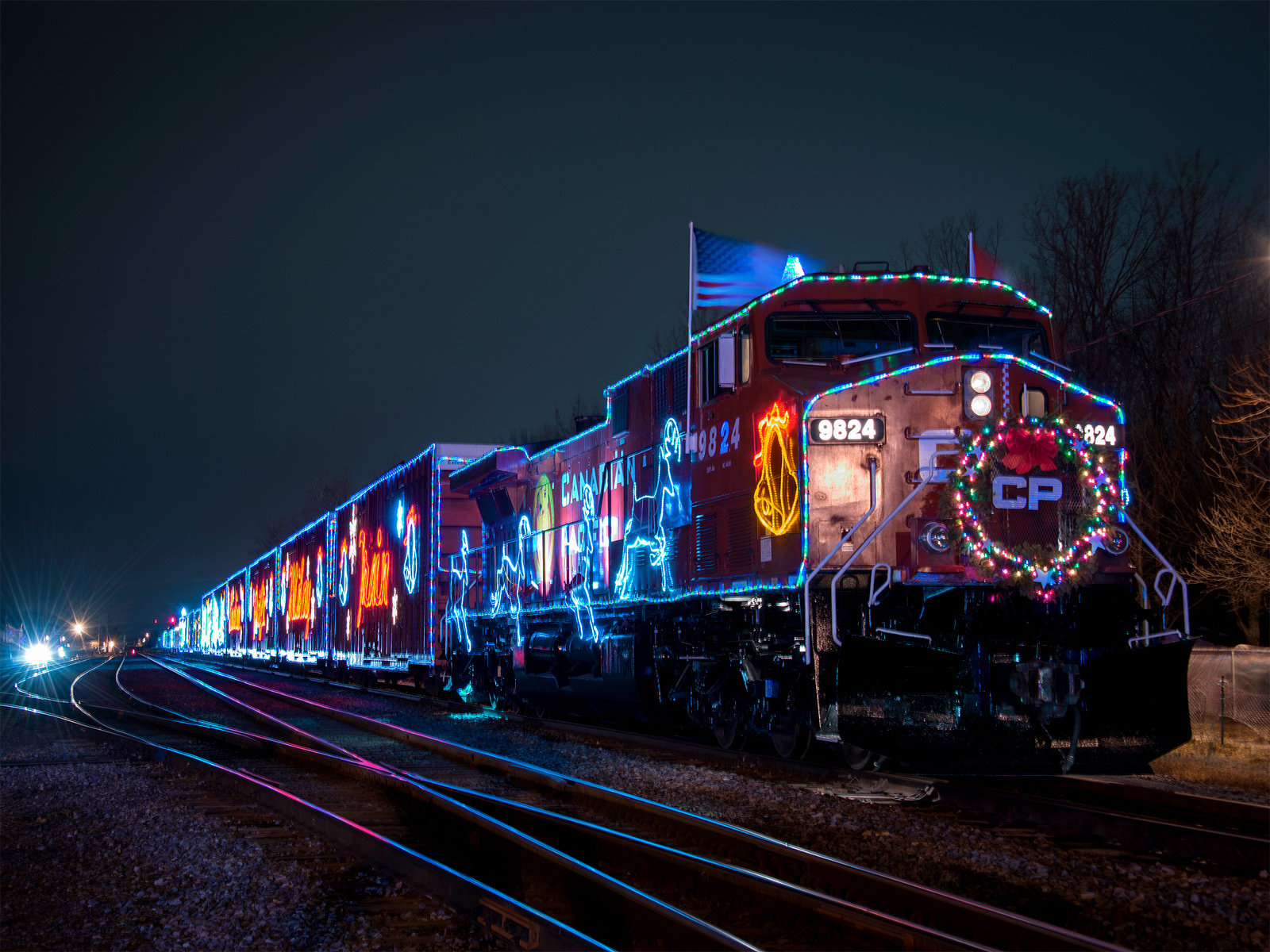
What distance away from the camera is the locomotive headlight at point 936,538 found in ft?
26.3

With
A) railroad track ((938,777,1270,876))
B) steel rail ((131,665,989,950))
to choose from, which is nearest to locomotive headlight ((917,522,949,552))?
railroad track ((938,777,1270,876))

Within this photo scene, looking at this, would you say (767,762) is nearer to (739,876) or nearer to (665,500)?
(665,500)

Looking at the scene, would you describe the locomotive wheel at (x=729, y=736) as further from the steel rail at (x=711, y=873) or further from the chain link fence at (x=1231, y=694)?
the chain link fence at (x=1231, y=694)

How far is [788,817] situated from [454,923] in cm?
295

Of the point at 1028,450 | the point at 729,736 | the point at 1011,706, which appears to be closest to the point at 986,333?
the point at 1028,450

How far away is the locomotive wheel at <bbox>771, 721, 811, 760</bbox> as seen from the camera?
952 centimetres

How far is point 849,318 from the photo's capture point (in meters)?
9.09

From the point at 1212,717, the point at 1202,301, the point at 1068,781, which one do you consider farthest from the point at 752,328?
the point at 1202,301

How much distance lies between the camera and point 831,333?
9.11 metres

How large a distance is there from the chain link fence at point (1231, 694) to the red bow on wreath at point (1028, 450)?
591 centimetres

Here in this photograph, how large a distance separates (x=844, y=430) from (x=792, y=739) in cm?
308

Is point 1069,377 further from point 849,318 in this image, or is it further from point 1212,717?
point 1212,717

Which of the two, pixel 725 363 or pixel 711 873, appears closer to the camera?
pixel 711 873

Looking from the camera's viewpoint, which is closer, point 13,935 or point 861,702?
point 13,935
